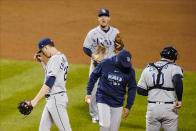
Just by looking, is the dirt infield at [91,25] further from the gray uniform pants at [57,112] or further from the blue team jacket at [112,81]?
the gray uniform pants at [57,112]

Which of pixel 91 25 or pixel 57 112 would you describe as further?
pixel 91 25

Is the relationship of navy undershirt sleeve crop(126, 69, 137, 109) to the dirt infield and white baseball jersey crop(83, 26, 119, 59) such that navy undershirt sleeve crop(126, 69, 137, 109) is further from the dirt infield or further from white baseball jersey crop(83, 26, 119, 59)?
the dirt infield

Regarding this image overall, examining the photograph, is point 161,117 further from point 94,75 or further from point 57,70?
point 57,70

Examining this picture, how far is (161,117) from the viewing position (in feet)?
22.1

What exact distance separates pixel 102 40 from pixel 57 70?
2.55 meters

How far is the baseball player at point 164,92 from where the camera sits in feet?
22.0

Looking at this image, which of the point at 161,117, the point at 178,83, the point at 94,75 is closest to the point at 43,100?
the point at 94,75

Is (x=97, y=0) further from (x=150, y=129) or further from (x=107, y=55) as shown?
(x=150, y=129)

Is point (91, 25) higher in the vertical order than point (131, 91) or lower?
higher

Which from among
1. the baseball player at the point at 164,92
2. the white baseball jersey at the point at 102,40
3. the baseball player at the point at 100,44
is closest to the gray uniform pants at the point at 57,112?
the baseball player at the point at 164,92

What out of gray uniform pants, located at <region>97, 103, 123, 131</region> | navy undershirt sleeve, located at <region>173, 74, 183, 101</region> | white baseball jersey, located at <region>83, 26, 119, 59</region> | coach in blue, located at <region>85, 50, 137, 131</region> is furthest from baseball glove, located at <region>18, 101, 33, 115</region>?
white baseball jersey, located at <region>83, 26, 119, 59</region>

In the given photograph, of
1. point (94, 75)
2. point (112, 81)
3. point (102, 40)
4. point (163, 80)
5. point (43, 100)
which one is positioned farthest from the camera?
point (43, 100)

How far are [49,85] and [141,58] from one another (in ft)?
23.6

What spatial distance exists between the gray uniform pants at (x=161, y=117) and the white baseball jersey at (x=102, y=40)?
2404 millimetres
